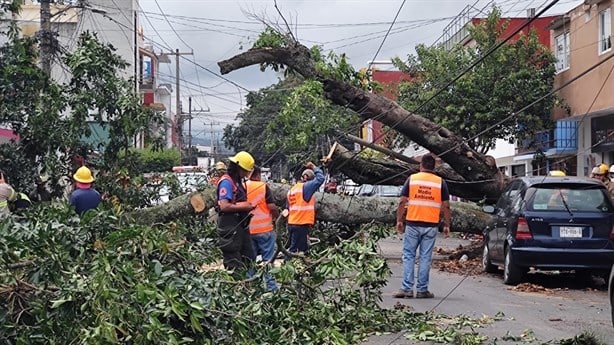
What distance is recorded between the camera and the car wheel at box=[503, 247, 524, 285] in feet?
37.2

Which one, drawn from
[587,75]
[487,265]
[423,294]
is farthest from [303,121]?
[587,75]

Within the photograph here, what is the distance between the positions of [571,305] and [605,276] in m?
2.28

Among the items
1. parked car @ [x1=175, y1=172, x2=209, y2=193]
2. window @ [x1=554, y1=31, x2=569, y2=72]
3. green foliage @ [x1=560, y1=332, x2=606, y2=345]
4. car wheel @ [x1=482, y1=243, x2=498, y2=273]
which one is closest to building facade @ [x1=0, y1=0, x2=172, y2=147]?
parked car @ [x1=175, y1=172, x2=209, y2=193]

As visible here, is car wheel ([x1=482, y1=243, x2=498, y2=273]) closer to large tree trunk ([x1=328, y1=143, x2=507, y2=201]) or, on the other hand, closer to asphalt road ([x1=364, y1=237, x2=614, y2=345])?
asphalt road ([x1=364, y1=237, x2=614, y2=345])

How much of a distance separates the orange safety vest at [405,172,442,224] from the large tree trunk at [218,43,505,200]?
3282mm

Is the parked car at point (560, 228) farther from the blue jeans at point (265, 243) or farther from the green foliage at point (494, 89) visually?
the green foliage at point (494, 89)

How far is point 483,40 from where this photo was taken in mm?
27375

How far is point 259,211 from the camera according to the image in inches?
370

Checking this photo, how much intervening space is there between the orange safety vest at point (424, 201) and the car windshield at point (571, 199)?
77.5 inches

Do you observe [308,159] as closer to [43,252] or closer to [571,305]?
[571,305]

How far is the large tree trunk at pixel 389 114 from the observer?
13.6 metres

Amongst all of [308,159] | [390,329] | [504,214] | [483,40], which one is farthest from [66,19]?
[390,329]

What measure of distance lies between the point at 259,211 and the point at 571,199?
442 cm

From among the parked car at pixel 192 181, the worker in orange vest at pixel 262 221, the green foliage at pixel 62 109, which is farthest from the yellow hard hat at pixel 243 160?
the parked car at pixel 192 181
